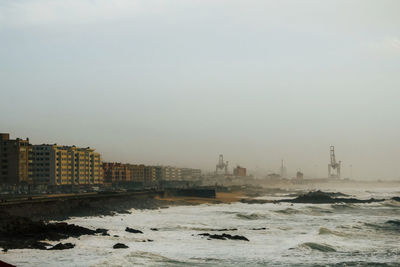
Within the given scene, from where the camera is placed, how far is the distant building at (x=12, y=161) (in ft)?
597

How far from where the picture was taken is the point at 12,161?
184125mm

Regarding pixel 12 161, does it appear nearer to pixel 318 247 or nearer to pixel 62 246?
pixel 62 246

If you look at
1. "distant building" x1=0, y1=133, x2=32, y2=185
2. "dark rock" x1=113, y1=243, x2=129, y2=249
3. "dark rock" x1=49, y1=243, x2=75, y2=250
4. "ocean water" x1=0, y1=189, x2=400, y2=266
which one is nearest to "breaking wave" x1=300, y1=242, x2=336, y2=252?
"ocean water" x1=0, y1=189, x2=400, y2=266

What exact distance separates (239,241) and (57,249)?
19.9m

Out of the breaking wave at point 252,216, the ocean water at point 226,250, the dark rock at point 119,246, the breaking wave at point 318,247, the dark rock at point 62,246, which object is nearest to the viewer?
the ocean water at point 226,250

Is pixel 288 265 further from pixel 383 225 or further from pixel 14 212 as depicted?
pixel 14 212

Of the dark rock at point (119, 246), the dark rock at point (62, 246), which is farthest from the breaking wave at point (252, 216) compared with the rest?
the dark rock at point (62, 246)

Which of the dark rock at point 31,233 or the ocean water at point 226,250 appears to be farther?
the dark rock at point 31,233

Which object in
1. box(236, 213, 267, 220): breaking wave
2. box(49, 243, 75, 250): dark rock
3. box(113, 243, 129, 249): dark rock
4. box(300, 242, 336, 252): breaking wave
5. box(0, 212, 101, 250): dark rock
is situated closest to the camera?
box(49, 243, 75, 250): dark rock

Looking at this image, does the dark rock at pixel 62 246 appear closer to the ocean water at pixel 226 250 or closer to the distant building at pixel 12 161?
the ocean water at pixel 226 250

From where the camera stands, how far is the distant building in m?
182

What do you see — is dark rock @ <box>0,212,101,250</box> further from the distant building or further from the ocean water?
the distant building

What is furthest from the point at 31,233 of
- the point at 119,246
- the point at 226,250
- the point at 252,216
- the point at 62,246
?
the point at 252,216

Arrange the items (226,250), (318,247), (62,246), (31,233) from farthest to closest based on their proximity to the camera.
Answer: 1. (31,233)
2. (318,247)
3. (226,250)
4. (62,246)
